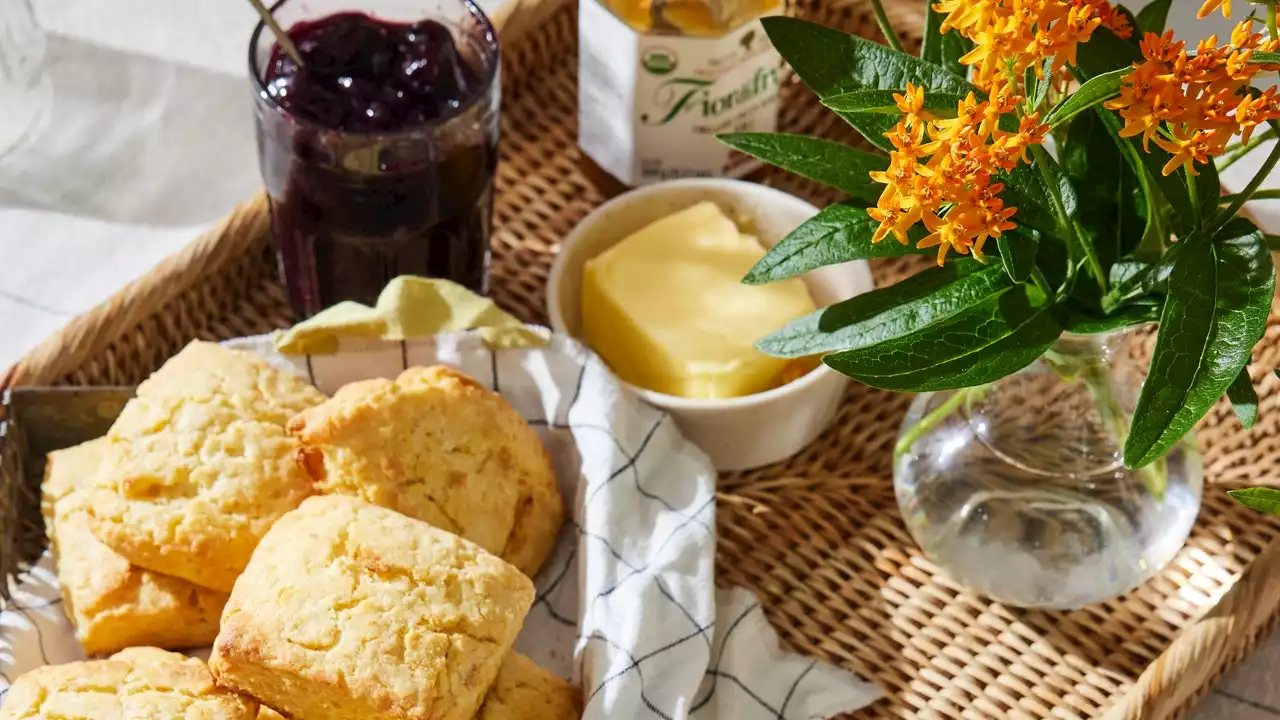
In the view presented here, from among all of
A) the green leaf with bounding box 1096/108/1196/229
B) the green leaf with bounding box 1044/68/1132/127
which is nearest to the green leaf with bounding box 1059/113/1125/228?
the green leaf with bounding box 1096/108/1196/229

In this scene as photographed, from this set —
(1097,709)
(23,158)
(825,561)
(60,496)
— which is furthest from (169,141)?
(1097,709)

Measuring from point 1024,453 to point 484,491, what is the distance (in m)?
0.37

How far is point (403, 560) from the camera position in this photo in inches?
33.2

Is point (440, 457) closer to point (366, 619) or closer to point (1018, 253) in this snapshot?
point (366, 619)

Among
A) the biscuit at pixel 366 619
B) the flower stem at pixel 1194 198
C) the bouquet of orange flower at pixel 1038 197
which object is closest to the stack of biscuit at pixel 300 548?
the biscuit at pixel 366 619

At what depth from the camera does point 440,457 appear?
0.95 meters

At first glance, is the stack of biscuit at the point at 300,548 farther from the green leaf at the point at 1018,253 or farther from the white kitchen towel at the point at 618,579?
the green leaf at the point at 1018,253

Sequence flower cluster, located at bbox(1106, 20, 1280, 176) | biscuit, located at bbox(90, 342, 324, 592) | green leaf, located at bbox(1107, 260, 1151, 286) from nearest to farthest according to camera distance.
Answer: flower cluster, located at bbox(1106, 20, 1280, 176)
green leaf, located at bbox(1107, 260, 1151, 286)
biscuit, located at bbox(90, 342, 324, 592)

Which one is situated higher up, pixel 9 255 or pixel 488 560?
pixel 488 560

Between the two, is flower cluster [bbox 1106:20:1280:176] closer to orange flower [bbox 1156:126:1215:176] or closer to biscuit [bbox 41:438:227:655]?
orange flower [bbox 1156:126:1215:176]

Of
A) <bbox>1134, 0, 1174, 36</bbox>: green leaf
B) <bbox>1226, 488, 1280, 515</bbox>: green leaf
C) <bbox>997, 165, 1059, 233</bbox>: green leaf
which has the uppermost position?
<bbox>1134, 0, 1174, 36</bbox>: green leaf

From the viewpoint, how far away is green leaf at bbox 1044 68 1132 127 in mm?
612

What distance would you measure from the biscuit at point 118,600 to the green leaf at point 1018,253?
21.4 inches

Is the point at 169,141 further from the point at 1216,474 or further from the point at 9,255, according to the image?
the point at 1216,474
